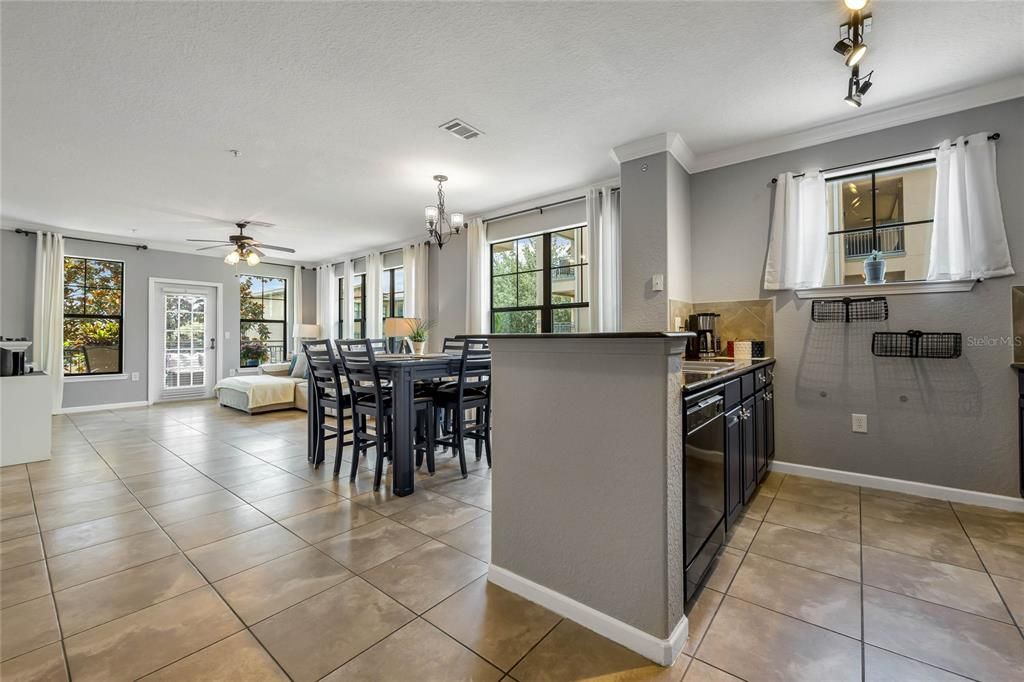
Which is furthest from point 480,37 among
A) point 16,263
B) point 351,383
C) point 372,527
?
point 16,263

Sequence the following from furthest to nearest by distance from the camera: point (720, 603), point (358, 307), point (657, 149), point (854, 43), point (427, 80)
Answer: point (358, 307) < point (657, 149) < point (427, 80) < point (854, 43) < point (720, 603)

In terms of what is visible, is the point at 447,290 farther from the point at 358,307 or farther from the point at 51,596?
the point at 51,596

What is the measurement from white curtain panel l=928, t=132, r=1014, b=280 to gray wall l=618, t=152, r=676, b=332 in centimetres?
163

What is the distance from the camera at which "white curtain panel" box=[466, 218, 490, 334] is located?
5.41 m

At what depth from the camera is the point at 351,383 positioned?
3275 millimetres

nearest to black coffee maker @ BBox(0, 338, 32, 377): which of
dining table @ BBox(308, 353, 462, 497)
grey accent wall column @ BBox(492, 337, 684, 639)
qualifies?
dining table @ BBox(308, 353, 462, 497)

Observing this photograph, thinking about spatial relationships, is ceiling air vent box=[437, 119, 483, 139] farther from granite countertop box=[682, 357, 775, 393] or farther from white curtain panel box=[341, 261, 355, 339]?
white curtain panel box=[341, 261, 355, 339]

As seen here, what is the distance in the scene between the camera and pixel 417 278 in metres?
6.30

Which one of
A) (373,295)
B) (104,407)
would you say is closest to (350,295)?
(373,295)

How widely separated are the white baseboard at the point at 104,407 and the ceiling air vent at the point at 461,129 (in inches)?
265

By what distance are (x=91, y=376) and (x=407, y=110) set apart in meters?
6.73

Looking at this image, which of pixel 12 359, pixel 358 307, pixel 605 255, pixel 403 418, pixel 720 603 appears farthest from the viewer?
pixel 358 307

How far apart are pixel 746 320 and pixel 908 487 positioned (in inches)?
57.8

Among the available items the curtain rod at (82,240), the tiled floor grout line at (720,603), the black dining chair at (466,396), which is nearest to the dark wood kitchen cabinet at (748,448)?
the tiled floor grout line at (720,603)
